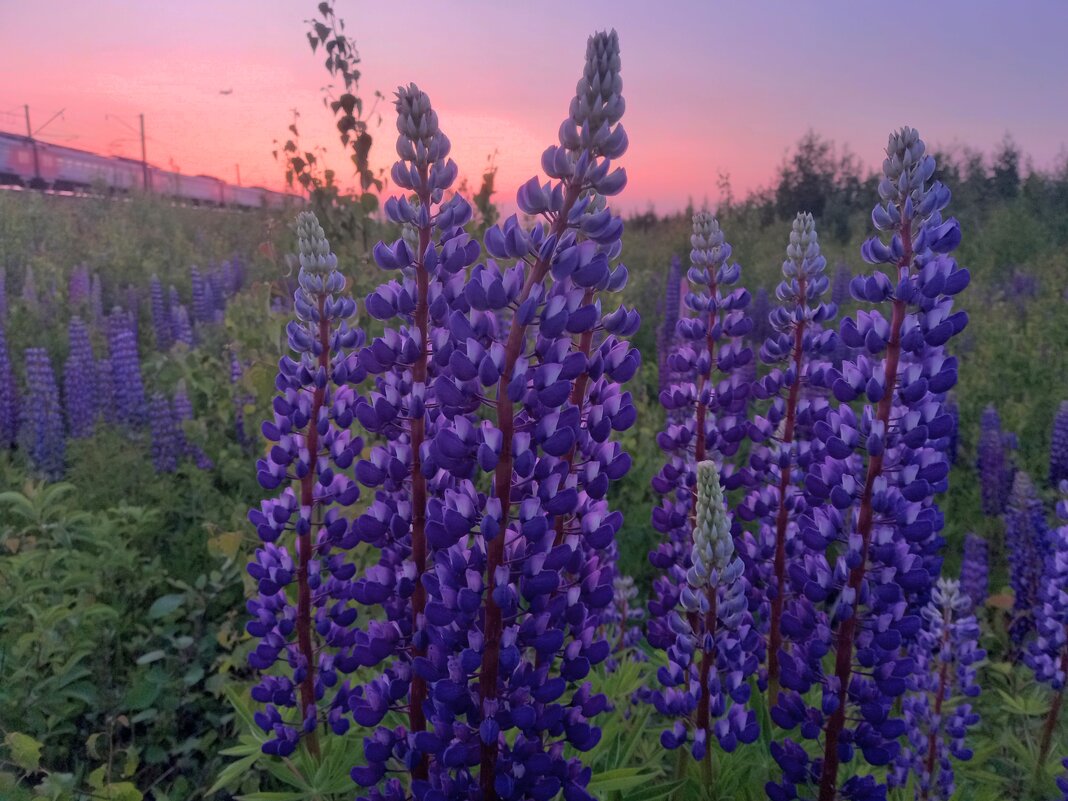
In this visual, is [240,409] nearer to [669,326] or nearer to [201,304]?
[669,326]

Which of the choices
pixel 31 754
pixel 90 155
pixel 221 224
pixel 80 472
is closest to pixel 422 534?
pixel 31 754

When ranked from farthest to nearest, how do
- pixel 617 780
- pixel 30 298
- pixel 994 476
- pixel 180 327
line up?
pixel 30 298 → pixel 180 327 → pixel 994 476 → pixel 617 780

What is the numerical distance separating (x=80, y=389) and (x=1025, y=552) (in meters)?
6.11

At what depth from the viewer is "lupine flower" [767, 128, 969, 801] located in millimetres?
1700

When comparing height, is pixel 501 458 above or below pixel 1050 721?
above

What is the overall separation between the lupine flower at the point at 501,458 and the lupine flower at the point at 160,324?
7.63 m

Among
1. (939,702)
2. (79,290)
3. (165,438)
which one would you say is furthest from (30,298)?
(939,702)

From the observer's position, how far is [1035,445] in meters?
6.52

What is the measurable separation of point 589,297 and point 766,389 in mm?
918

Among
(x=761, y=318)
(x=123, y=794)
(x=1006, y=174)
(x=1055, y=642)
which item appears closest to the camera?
(x=123, y=794)

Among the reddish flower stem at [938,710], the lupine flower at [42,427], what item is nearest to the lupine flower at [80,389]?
the lupine flower at [42,427]

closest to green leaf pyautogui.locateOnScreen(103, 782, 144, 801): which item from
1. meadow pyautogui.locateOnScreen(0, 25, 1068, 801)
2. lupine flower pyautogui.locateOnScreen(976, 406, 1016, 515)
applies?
meadow pyautogui.locateOnScreen(0, 25, 1068, 801)

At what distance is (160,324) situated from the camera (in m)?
8.65

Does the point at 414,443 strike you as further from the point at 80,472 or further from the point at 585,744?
the point at 80,472
